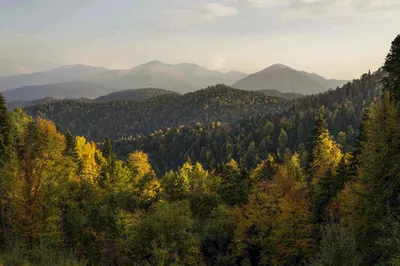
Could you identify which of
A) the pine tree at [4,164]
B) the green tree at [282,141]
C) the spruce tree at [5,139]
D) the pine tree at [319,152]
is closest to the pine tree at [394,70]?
the pine tree at [319,152]

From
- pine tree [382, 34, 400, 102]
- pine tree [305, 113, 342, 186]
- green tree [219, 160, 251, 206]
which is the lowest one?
green tree [219, 160, 251, 206]

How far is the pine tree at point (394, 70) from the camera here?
27.6 meters

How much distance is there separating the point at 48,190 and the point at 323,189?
100ft

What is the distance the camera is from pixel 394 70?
28297 millimetres

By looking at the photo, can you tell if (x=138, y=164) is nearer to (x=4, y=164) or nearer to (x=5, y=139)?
(x=5, y=139)

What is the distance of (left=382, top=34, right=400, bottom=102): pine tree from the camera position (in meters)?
27.6

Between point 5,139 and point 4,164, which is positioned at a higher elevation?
point 5,139

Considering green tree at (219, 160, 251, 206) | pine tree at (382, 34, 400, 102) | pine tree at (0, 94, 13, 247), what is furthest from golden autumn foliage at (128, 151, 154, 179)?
pine tree at (382, 34, 400, 102)

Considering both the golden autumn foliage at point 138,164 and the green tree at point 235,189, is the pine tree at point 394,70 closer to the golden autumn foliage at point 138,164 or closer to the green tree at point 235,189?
the green tree at point 235,189

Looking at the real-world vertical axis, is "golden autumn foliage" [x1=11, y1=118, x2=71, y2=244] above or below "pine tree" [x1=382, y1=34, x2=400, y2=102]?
below

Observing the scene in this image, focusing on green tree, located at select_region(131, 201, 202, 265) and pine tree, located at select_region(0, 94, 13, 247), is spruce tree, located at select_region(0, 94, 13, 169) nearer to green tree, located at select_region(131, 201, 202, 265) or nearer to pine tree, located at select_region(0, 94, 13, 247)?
pine tree, located at select_region(0, 94, 13, 247)

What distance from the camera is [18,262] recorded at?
24062 mm

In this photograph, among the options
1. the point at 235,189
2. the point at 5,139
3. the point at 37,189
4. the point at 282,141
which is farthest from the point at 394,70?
the point at 282,141

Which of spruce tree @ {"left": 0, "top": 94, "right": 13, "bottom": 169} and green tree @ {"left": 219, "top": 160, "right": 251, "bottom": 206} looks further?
green tree @ {"left": 219, "top": 160, "right": 251, "bottom": 206}
